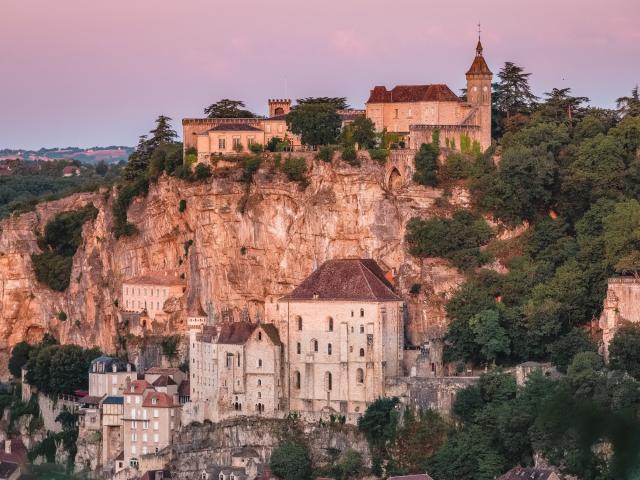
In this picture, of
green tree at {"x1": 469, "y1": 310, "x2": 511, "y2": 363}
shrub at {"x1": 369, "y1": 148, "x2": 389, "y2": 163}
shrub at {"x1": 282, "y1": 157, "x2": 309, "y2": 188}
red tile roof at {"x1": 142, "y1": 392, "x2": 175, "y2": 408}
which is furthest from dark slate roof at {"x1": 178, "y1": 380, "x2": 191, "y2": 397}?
green tree at {"x1": 469, "y1": 310, "x2": 511, "y2": 363}

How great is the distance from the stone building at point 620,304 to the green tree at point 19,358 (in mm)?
33979

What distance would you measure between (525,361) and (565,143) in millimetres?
11233

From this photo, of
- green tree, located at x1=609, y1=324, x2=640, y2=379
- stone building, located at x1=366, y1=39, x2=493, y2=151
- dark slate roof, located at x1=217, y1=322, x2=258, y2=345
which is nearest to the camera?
green tree, located at x1=609, y1=324, x2=640, y2=379

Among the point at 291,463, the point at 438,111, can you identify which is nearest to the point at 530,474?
the point at 291,463

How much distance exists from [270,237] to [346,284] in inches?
327

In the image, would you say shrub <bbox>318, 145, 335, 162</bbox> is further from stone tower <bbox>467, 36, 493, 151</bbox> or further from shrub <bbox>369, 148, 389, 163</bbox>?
stone tower <bbox>467, 36, 493, 151</bbox>

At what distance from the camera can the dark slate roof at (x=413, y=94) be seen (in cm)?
5669

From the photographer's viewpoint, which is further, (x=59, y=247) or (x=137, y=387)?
(x=59, y=247)

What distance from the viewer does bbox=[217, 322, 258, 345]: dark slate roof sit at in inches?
1959

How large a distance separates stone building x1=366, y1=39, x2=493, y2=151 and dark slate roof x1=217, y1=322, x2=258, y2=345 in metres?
11.0

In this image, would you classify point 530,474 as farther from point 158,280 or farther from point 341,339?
point 158,280

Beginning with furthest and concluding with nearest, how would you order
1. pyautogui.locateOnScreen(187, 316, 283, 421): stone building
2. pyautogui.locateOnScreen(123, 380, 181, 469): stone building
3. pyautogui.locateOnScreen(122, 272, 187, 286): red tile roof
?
pyautogui.locateOnScreen(122, 272, 187, 286): red tile roof < pyautogui.locateOnScreen(123, 380, 181, 469): stone building < pyautogui.locateOnScreen(187, 316, 283, 421): stone building

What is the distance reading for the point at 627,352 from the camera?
42281 mm

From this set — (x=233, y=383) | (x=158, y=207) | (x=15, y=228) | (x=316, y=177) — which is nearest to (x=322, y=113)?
(x=316, y=177)
